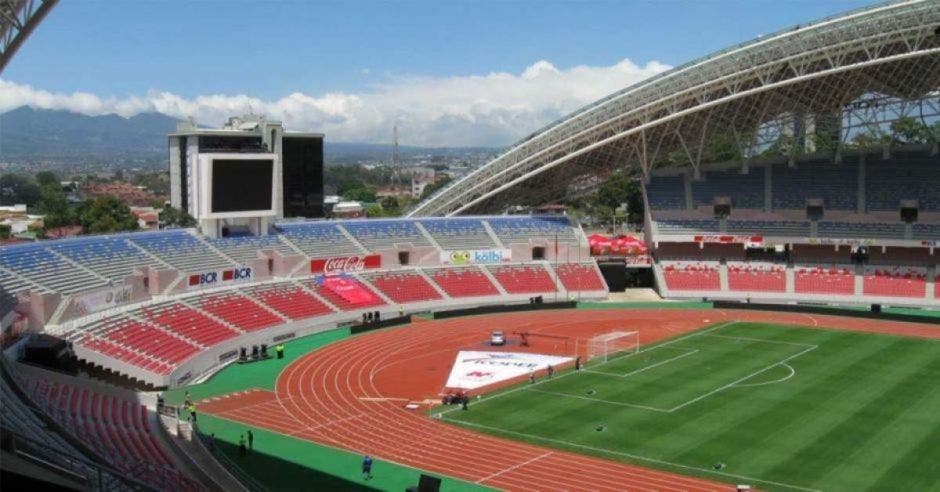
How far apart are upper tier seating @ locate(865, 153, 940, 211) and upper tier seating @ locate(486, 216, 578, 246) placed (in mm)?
19895

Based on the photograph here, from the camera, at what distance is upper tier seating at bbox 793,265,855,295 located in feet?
185

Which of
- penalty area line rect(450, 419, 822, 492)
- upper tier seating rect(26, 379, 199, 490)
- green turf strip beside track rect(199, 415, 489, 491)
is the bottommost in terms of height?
green turf strip beside track rect(199, 415, 489, 491)

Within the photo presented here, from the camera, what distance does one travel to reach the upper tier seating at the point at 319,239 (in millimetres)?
52812

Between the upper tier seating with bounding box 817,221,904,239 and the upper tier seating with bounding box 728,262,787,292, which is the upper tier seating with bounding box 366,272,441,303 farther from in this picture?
the upper tier seating with bounding box 817,221,904,239

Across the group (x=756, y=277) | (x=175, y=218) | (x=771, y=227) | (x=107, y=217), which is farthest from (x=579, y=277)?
(x=107, y=217)

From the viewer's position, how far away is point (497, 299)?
55.2m

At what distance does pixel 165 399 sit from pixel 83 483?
19458 millimetres

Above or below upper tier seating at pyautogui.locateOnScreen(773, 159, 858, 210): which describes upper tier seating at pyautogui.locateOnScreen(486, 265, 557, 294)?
below

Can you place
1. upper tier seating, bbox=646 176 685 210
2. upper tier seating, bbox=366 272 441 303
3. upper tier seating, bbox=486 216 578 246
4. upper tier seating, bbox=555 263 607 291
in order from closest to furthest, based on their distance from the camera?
upper tier seating, bbox=366 272 441 303
upper tier seating, bbox=555 263 607 291
upper tier seating, bbox=486 216 578 246
upper tier seating, bbox=646 176 685 210

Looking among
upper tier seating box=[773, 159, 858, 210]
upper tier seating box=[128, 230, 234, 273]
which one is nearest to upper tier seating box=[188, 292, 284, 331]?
upper tier seating box=[128, 230, 234, 273]

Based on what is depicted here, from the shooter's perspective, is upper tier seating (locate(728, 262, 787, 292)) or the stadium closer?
the stadium

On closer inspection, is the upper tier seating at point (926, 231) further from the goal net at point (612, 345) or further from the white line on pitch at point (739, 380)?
the goal net at point (612, 345)

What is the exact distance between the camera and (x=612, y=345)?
41.7 m

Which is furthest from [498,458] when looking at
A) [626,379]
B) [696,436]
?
[626,379]
